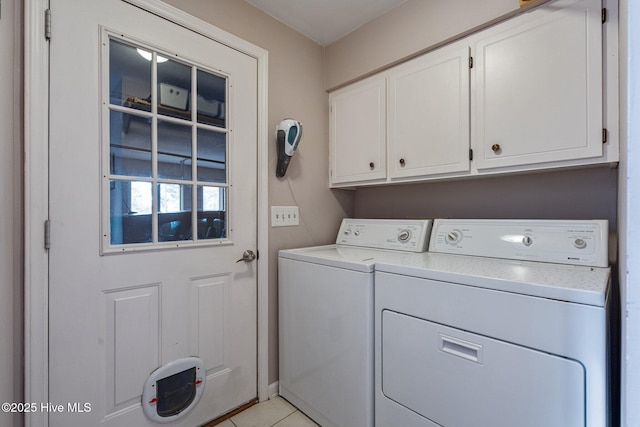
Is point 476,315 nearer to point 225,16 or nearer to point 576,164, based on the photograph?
point 576,164

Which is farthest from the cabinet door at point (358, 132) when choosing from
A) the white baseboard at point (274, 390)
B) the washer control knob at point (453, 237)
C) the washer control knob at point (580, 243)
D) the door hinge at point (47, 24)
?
the door hinge at point (47, 24)

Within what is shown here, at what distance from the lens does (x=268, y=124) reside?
1.79 meters

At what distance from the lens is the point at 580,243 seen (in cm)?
120

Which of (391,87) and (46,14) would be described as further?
(391,87)

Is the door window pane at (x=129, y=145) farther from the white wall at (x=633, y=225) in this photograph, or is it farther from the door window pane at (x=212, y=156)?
the white wall at (x=633, y=225)

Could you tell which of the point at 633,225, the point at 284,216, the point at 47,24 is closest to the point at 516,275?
the point at 633,225

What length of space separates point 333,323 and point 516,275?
839 mm

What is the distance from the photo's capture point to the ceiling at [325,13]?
169cm

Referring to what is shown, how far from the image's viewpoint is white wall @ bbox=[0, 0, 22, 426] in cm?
105

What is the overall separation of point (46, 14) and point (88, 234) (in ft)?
2.82

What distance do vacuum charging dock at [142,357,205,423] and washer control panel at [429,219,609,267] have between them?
4.75 ft

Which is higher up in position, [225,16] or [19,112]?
[225,16]

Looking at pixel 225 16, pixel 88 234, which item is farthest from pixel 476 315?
pixel 225 16

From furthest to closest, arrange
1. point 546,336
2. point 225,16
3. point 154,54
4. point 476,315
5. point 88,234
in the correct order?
1. point 225,16
2. point 154,54
3. point 88,234
4. point 476,315
5. point 546,336
